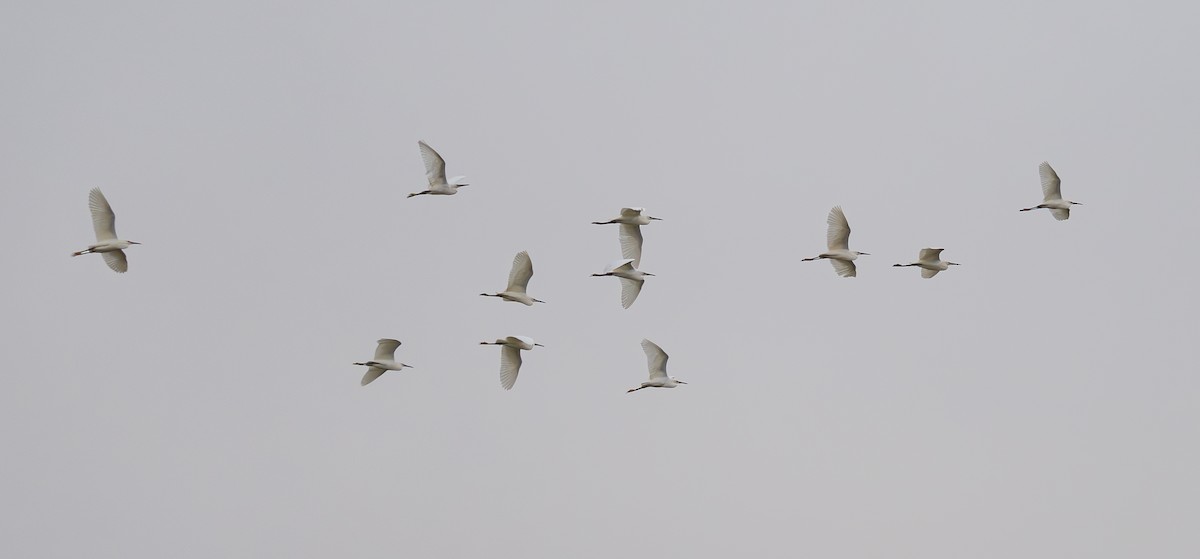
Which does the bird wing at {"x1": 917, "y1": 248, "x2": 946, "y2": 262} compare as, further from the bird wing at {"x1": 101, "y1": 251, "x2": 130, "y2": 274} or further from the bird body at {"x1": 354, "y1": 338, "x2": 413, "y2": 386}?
the bird wing at {"x1": 101, "y1": 251, "x2": 130, "y2": 274}

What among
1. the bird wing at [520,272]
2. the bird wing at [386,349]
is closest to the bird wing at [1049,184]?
the bird wing at [520,272]

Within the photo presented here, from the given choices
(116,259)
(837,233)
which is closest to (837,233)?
(837,233)

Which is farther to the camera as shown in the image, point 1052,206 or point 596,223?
point 1052,206

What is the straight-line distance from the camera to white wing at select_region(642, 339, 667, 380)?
1404 inches

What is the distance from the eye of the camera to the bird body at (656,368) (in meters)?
35.7

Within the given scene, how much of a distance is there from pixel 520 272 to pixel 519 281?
255 mm

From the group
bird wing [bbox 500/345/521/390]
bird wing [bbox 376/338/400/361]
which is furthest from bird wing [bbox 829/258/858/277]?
bird wing [bbox 376/338/400/361]

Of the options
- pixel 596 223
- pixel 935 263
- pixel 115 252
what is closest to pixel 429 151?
pixel 596 223

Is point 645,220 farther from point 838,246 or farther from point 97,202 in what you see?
point 97,202

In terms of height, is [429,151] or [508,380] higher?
[429,151]

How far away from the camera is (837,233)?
112 ft

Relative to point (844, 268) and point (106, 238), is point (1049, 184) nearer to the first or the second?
point (844, 268)

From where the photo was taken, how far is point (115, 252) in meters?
32.2

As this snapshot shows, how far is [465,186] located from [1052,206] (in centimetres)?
1227
